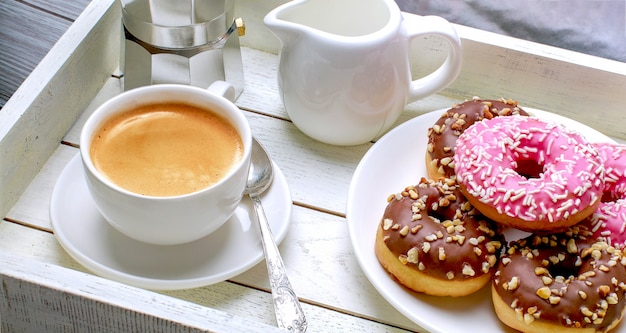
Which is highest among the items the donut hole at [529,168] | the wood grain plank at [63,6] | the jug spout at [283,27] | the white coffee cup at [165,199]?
the jug spout at [283,27]

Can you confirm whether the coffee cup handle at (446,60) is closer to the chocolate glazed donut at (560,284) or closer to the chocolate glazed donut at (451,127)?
the chocolate glazed donut at (451,127)

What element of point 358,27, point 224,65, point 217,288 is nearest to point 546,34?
point 358,27

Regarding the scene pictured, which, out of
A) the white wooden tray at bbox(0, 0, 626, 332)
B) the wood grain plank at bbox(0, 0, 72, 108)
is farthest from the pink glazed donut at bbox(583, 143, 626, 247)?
the wood grain plank at bbox(0, 0, 72, 108)

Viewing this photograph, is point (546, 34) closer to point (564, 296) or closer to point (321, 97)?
point (321, 97)

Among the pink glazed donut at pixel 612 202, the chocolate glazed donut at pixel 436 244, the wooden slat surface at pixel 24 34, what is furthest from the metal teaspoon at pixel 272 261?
the wooden slat surface at pixel 24 34

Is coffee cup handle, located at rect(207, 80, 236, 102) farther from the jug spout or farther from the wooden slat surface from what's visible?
the wooden slat surface

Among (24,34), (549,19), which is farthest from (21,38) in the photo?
(549,19)
